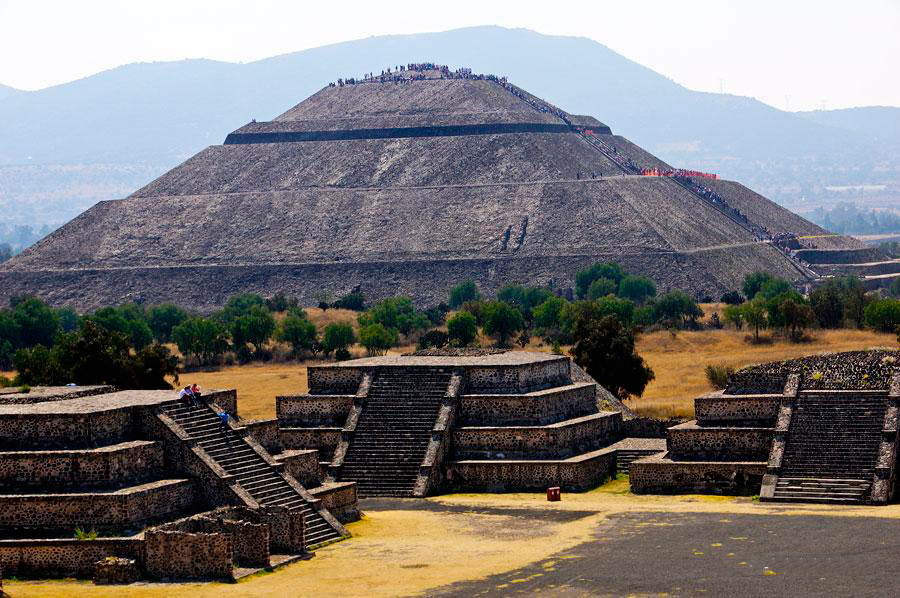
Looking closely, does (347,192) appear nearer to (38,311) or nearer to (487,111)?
(487,111)

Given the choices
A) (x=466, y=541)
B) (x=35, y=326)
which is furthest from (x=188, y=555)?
(x=35, y=326)

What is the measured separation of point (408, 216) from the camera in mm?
154875

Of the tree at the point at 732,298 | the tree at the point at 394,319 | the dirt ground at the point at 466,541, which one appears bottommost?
the dirt ground at the point at 466,541

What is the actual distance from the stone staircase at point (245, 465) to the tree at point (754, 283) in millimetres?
89350

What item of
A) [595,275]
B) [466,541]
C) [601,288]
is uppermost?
[595,275]

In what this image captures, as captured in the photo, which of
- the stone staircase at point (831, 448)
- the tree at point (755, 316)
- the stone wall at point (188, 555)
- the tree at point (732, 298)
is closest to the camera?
the stone wall at point (188, 555)

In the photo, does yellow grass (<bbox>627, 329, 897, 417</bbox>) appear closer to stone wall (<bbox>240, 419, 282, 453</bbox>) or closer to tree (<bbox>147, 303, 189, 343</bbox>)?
stone wall (<bbox>240, 419, 282, 453</bbox>)

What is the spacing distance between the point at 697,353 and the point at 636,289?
34.3 m

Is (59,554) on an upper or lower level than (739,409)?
lower

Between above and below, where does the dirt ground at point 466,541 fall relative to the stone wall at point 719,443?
below

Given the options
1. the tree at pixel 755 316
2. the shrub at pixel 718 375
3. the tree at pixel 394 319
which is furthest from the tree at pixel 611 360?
the tree at pixel 394 319

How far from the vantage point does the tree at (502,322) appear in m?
104

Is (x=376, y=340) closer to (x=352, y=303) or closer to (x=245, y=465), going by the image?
(x=352, y=303)

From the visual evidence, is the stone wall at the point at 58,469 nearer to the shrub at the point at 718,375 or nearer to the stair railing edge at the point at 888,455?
the stair railing edge at the point at 888,455
